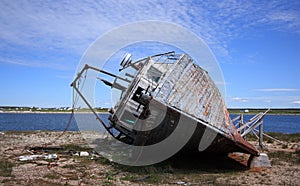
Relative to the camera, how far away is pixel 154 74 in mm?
12883

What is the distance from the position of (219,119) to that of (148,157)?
3348 millimetres

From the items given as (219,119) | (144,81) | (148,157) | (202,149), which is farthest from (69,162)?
(219,119)

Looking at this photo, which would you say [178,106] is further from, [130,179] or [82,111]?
[82,111]

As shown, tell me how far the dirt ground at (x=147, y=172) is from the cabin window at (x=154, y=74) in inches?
133

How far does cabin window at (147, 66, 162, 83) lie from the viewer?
41.9 feet

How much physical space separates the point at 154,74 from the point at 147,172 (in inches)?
156

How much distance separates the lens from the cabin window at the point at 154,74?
12758 mm

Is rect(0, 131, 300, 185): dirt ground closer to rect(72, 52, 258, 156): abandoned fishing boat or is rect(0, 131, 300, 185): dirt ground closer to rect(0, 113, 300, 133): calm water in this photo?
rect(72, 52, 258, 156): abandoned fishing boat

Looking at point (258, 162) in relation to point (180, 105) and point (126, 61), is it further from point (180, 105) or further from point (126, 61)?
point (126, 61)

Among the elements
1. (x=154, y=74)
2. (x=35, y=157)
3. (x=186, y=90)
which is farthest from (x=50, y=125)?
(x=186, y=90)

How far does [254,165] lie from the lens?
486 inches

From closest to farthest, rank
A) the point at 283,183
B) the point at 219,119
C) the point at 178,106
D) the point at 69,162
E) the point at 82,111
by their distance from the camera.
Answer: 1. the point at 283,183
2. the point at 178,106
3. the point at 219,119
4. the point at 69,162
5. the point at 82,111

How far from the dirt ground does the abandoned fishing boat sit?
2.84 ft

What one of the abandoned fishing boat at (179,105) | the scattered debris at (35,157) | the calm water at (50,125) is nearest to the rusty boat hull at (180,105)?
the abandoned fishing boat at (179,105)
